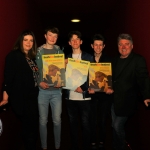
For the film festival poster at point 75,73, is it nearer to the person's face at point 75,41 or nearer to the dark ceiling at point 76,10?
the person's face at point 75,41

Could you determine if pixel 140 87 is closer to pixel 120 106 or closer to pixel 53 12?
pixel 120 106

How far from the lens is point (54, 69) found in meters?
2.48

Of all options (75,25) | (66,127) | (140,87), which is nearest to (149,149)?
(140,87)

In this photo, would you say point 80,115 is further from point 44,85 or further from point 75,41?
point 75,41

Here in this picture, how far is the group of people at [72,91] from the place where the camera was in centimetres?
220

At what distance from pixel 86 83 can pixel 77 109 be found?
12.3 inches

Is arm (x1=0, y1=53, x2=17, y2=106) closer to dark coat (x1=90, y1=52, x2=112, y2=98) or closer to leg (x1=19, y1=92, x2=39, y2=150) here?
leg (x1=19, y1=92, x2=39, y2=150)

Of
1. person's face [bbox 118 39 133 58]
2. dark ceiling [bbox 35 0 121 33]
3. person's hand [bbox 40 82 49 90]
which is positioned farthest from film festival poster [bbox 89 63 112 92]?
dark ceiling [bbox 35 0 121 33]

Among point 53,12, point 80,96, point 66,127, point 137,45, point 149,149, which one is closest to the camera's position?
point 149,149

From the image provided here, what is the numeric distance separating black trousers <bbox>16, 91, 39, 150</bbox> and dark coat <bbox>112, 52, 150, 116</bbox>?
820 millimetres

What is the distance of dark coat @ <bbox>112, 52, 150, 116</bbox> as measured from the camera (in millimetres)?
2311

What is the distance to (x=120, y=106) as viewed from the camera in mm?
2393

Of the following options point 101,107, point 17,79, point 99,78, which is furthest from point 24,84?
point 101,107

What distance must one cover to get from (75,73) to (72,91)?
0.20m
